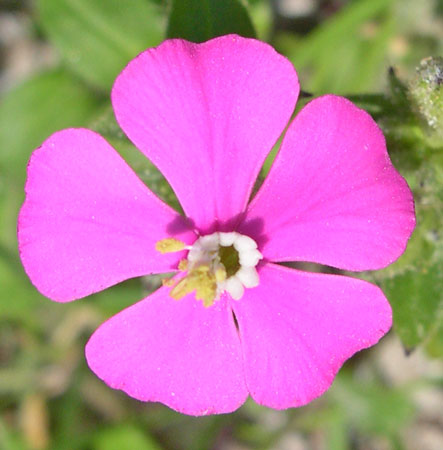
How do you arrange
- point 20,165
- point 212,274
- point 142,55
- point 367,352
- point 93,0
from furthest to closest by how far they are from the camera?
point 367,352 < point 20,165 < point 93,0 < point 212,274 < point 142,55

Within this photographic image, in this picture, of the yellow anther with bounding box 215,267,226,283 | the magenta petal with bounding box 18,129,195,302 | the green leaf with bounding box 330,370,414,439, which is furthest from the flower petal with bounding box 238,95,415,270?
the green leaf with bounding box 330,370,414,439

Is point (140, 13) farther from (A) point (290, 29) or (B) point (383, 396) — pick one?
(B) point (383, 396)

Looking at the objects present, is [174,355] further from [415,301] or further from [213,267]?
[415,301]

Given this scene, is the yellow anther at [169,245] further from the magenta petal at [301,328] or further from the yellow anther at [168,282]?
the magenta petal at [301,328]

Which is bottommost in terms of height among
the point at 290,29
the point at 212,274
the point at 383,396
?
the point at 383,396

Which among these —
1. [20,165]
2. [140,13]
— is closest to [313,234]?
[140,13]

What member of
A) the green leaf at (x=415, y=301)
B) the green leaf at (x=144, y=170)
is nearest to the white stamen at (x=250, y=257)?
the green leaf at (x=144, y=170)

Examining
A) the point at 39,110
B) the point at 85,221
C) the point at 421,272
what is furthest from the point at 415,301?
the point at 39,110
